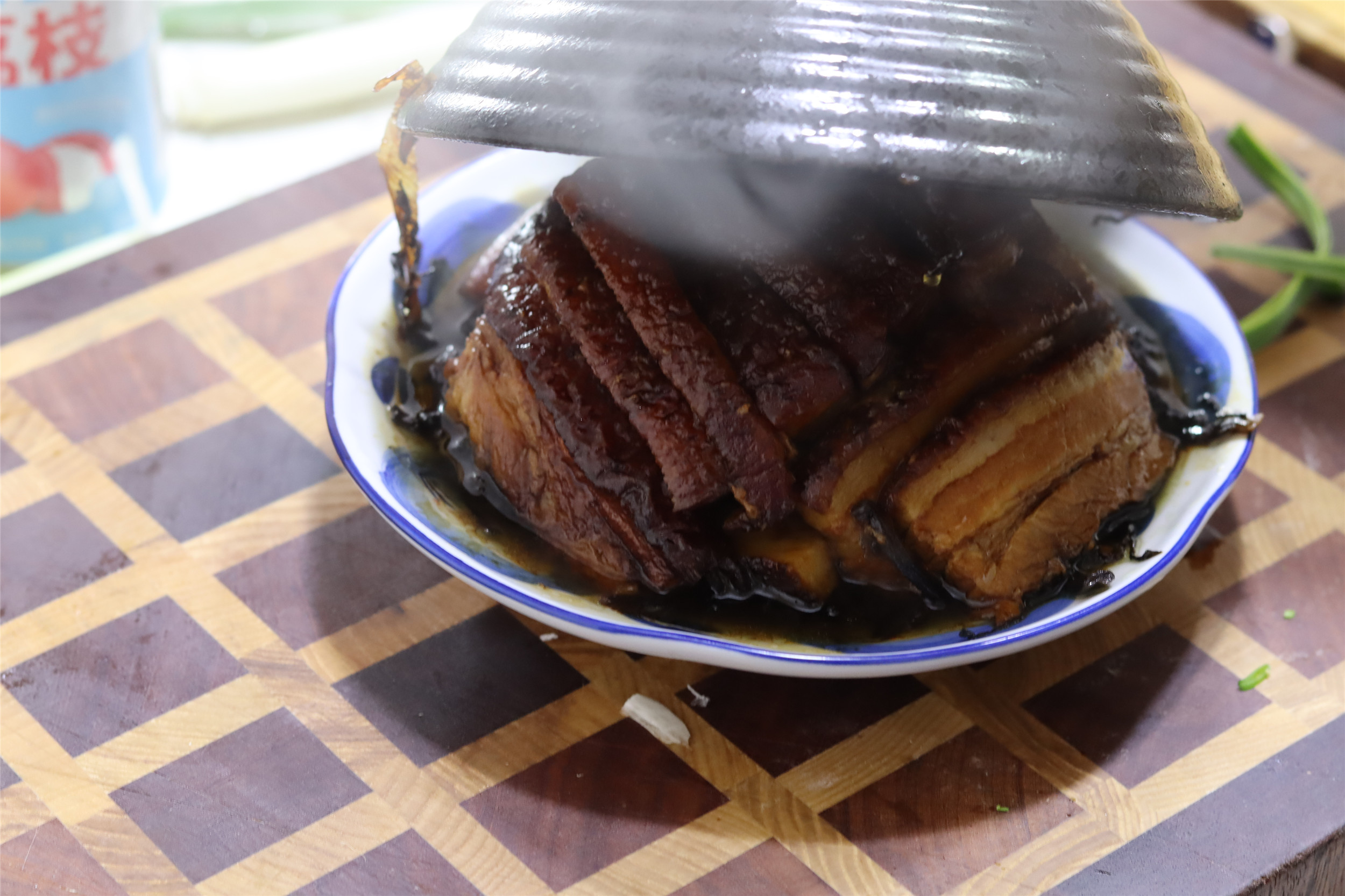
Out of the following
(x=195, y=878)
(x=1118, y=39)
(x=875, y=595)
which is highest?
(x=1118, y=39)

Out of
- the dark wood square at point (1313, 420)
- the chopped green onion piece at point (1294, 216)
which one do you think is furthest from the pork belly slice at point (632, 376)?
the chopped green onion piece at point (1294, 216)

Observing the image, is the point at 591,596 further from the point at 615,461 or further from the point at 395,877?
the point at 395,877

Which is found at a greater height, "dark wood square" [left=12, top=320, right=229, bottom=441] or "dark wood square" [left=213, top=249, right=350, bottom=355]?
"dark wood square" [left=213, top=249, right=350, bottom=355]

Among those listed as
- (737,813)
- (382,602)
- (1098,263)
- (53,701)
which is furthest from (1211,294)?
(53,701)

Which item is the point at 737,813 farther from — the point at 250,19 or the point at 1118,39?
the point at 250,19

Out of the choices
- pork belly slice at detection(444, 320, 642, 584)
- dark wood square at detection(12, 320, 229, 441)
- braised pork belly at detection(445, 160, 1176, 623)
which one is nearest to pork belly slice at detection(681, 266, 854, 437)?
braised pork belly at detection(445, 160, 1176, 623)

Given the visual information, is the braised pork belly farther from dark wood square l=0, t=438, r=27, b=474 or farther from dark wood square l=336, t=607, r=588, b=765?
dark wood square l=0, t=438, r=27, b=474
